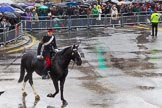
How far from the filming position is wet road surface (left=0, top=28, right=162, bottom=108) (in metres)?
15.6

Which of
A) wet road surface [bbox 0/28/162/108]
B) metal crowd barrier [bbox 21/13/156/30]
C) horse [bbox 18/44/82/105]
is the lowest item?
wet road surface [bbox 0/28/162/108]

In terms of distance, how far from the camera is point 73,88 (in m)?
17.7

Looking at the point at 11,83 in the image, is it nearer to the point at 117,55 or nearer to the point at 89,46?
the point at 117,55

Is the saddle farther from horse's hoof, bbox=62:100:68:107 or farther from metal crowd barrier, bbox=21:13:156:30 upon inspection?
metal crowd barrier, bbox=21:13:156:30

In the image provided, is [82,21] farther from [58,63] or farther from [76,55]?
[76,55]

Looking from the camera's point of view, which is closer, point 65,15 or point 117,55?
point 117,55

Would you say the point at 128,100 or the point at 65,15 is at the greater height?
the point at 65,15

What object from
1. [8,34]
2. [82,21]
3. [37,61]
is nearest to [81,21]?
[82,21]

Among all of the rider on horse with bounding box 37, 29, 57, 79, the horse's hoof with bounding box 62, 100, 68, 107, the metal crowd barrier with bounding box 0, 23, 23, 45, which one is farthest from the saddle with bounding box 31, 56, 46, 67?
the metal crowd barrier with bounding box 0, 23, 23, 45

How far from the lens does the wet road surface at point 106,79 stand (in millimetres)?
15641

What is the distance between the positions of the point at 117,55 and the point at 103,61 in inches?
74.3

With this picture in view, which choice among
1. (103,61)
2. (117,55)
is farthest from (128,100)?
(117,55)

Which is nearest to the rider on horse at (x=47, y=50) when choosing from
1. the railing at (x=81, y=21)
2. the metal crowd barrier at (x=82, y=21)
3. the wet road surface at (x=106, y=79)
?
the wet road surface at (x=106, y=79)

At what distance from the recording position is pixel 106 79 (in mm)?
19312
